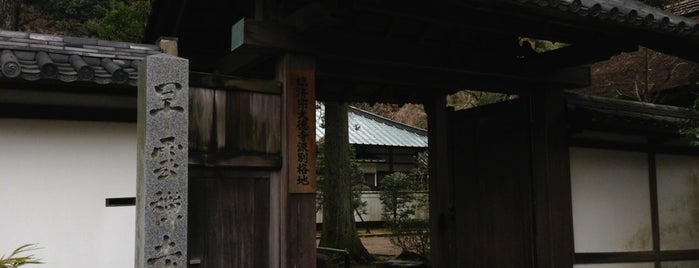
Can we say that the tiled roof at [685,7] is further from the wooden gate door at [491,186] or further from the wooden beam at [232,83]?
the wooden beam at [232,83]

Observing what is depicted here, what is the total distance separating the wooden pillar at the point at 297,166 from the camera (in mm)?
5766

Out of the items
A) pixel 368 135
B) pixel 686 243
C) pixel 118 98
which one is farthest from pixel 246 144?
pixel 368 135

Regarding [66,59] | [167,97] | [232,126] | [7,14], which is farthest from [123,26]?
[167,97]

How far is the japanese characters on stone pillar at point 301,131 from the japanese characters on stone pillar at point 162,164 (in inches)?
54.2

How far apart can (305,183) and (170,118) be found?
1.71 metres

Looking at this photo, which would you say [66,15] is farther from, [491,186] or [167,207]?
[167,207]

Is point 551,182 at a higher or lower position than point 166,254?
higher

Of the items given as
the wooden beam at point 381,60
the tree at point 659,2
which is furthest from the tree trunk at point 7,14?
the tree at point 659,2

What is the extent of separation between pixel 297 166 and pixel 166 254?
171 cm

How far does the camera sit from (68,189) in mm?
6508

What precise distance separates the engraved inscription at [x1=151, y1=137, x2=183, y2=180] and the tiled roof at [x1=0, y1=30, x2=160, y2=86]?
1958mm

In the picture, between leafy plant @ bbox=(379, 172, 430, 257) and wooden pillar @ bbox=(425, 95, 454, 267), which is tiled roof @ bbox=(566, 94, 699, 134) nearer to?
wooden pillar @ bbox=(425, 95, 454, 267)

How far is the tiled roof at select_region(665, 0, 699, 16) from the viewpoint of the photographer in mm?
13575

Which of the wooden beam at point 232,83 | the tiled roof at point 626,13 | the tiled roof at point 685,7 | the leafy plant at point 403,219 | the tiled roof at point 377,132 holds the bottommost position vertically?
the leafy plant at point 403,219
